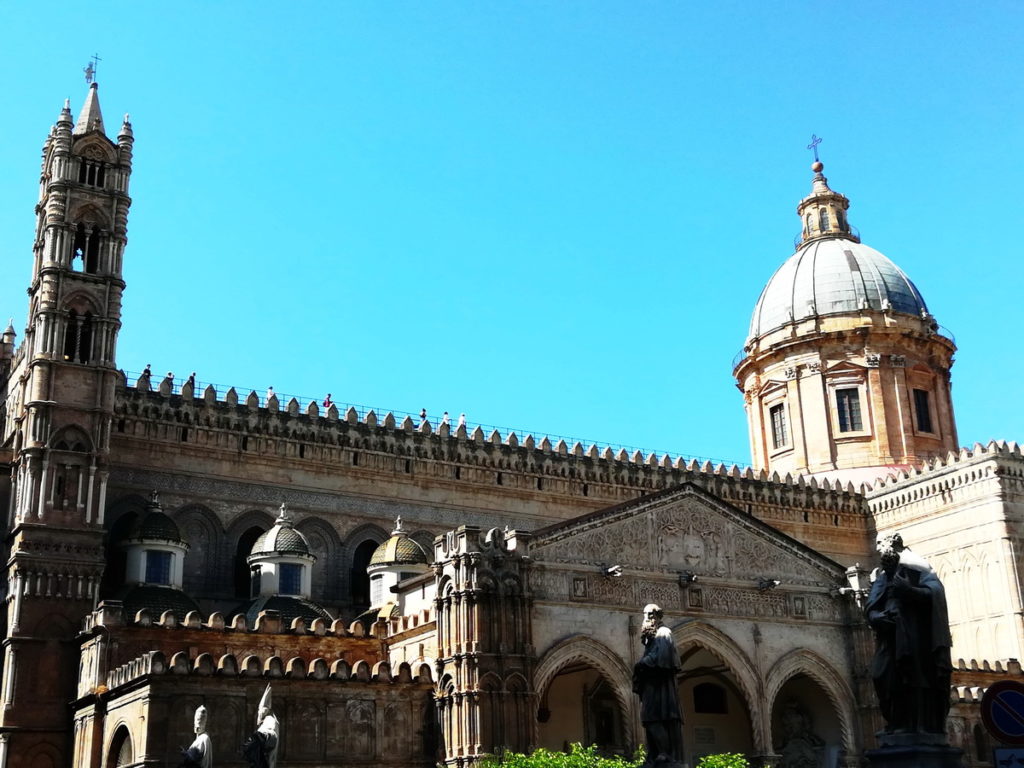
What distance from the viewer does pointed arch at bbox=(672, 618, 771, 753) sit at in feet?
120

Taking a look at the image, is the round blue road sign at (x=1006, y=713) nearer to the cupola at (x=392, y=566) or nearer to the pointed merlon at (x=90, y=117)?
the cupola at (x=392, y=566)

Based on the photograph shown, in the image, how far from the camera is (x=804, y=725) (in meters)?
40.1

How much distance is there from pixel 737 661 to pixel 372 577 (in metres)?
12.3

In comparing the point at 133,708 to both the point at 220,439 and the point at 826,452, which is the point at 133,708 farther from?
the point at 826,452

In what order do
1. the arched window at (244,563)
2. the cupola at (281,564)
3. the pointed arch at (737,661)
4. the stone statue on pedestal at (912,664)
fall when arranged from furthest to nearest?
the arched window at (244,563) → the cupola at (281,564) → the pointed arch at (737,661) → the stone statue on pedestal at (912,664)

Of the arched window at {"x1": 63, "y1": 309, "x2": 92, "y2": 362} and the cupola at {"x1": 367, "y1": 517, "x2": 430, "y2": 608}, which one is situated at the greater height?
the arched window at {"x1": 63, "y1": 309, "x2": 92, "y2": 362}

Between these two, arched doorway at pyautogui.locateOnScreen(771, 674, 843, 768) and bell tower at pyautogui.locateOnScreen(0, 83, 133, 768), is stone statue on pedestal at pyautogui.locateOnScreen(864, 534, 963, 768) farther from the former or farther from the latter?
bell tower at pyautogui.locateOnScreen(0, 83, 133, 768)

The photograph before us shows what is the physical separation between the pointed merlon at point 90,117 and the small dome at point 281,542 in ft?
49.5

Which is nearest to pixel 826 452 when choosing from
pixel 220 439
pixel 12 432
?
pixel 220 439

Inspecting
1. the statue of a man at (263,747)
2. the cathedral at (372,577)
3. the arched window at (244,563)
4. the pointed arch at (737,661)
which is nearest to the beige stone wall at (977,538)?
the cathedral at (372,577)

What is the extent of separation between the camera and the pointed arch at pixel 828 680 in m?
38.0

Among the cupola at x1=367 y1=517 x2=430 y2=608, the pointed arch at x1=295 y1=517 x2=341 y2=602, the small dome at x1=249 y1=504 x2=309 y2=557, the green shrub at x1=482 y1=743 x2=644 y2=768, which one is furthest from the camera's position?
the pointed arch at x1=295 y1=517 x2=341 y2=602

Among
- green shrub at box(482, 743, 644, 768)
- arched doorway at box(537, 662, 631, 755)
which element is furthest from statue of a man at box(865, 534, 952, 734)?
arched doorway at box(537, 662, 631, 755)

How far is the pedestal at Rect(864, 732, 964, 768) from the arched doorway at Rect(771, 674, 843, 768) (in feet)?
91.6
